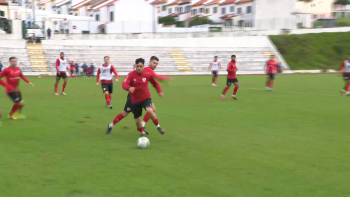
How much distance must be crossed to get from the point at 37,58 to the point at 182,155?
33452 mm

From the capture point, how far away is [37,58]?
121ft

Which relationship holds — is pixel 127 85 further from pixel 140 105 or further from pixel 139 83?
pixel 140 105

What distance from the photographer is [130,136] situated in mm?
8844

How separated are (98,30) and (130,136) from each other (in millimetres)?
51542

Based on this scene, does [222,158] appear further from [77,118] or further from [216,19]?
[216,19]

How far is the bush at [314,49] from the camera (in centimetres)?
4450

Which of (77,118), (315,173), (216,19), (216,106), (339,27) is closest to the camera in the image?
(315,173)

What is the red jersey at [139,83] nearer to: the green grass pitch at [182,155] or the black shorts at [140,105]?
the black shorts at [140,105]

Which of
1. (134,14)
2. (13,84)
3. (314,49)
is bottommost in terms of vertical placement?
(13,84)

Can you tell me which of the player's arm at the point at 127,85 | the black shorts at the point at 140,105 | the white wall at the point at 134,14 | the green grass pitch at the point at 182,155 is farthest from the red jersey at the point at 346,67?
the white wall at the point at 134,14

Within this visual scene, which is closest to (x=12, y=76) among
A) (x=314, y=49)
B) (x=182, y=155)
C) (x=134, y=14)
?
(x=182, y=155)

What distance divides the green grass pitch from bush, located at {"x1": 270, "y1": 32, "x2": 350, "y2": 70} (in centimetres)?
3391

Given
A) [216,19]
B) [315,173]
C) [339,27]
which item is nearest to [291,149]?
[315,173]

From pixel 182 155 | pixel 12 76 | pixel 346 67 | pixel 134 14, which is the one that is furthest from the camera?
pixel 134 14
